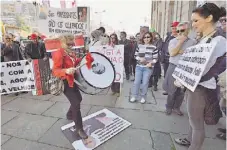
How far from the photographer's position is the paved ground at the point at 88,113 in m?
2.67

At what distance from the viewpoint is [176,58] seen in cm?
333

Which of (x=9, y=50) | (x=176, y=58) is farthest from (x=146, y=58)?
(x=9, y=50)

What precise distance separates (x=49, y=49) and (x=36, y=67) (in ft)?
2.37

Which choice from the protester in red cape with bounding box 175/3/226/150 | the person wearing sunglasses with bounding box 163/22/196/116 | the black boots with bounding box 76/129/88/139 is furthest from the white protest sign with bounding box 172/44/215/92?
the black boots with bounding box 76/129/88/139

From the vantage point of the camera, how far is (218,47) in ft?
5.52

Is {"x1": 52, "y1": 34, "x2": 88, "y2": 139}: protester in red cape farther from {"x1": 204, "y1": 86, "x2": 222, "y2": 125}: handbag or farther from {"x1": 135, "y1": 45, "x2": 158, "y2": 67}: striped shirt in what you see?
{"x1": 135, "y1": 45, "x2": 158, "y2": 67}: striped shirt

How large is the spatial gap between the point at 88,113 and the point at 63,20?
100 inches

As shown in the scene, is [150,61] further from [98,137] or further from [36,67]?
[36,67]

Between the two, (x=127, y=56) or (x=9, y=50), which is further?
(x=127, y=56)

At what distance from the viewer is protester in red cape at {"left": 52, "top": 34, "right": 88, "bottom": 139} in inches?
96.3

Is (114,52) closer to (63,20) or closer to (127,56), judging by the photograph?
(63,20)

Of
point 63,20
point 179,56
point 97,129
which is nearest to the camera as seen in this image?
point 97,129

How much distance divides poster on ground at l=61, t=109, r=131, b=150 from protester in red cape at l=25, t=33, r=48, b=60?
2.64 meters

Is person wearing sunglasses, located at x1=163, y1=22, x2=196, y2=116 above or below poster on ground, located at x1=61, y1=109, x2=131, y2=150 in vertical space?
above
